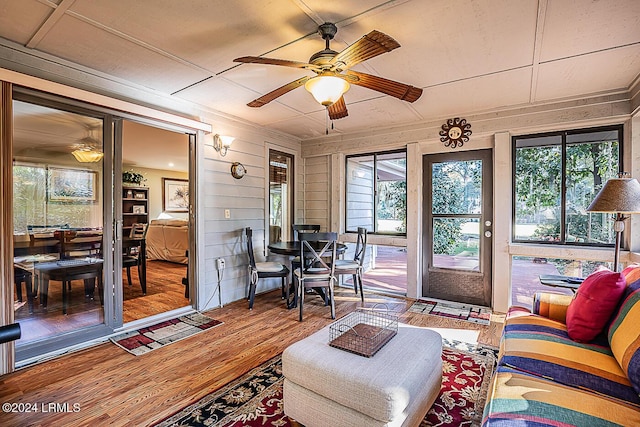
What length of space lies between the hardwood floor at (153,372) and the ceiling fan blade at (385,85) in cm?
234

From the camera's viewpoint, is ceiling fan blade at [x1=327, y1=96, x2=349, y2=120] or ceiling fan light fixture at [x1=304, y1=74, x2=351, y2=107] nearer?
ceiling fan light fixture at [x1=304, y1=74, x2=351, y2=107]

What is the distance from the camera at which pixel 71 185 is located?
2850 millimetres

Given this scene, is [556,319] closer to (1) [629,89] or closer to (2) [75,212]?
(1) [629,89]

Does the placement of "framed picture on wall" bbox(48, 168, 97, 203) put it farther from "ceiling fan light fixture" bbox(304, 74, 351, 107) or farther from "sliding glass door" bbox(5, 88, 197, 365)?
"ceiling fan light fixture" bbox(304, 74, 351, 107)

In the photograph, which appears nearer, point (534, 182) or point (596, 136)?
point (596, 136)

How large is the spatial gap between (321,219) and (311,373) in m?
3.81

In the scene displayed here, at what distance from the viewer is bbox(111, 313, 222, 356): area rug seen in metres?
2.89

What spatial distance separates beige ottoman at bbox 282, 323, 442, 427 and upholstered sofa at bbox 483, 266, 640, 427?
36 centimetres

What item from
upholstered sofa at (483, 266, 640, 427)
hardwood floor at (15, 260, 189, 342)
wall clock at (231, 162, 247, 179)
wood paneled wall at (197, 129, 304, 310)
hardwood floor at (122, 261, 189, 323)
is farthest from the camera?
wall clock at (231, 162, 247, 179)

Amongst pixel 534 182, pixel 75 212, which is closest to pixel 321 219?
pixel 534 182

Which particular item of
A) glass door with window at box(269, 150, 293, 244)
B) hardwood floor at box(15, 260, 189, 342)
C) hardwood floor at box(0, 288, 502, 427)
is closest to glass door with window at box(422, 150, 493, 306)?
hardwood floor at box(0, 288, 502, 427)

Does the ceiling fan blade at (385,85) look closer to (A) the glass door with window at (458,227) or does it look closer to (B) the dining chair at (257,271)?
(A) the glass door with window at (458,227)

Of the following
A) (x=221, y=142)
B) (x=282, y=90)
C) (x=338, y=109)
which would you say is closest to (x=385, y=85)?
(x=338, y=109)

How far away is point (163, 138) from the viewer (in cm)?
543
